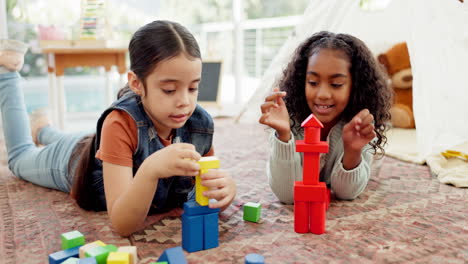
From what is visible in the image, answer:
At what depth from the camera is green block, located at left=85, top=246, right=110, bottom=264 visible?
807 millimetres

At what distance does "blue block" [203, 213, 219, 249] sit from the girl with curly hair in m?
0.31

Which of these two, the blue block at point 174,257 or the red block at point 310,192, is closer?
the blue block at point 174,257

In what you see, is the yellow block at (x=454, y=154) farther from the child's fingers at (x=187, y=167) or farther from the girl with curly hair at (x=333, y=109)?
the child's fingers at (x=187, y=167)

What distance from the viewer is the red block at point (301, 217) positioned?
100cm

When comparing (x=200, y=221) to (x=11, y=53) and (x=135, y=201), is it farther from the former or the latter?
(x=11, y=53)

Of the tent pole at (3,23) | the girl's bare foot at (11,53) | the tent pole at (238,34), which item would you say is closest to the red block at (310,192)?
the girl's bare foot at (11,53)

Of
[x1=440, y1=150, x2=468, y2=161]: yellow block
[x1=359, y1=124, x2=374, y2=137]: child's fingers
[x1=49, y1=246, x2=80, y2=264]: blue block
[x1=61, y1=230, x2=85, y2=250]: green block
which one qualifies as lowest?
[x1=49, y1=246, x2=80, y2=264]: blue block

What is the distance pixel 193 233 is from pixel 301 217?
0.27 meters

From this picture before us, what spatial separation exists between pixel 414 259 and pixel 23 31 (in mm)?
2936

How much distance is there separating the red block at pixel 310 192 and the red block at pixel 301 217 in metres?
0.03

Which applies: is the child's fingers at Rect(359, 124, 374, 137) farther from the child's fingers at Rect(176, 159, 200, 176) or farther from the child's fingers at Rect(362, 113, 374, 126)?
the child's fingers at Rect(176, 159, 200, 176)

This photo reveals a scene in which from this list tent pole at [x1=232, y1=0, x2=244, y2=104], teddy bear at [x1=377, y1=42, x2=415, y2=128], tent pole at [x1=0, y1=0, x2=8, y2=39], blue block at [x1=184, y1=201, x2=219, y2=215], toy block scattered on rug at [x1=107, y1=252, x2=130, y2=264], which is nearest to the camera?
toy block scattered on rug at [x1=107, y1=252, x2=130, y2=264]

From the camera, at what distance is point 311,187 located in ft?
3.13

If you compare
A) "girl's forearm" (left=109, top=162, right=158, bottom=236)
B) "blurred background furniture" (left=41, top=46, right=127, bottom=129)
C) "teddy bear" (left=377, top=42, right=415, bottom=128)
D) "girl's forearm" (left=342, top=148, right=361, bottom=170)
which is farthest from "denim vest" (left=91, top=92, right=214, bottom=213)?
"teddy bear" (left=377, top=42, right=415, bottom=128)
